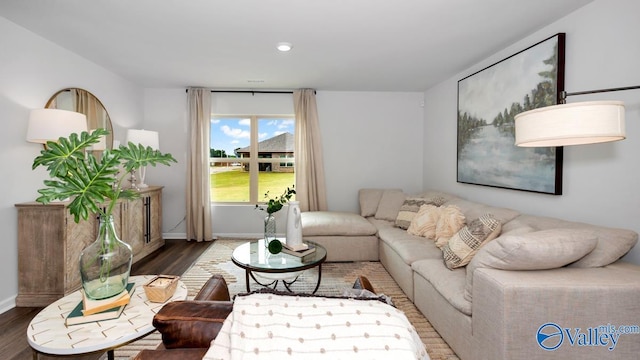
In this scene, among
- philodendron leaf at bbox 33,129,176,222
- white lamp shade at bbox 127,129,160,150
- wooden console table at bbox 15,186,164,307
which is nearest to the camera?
philodendron leaf at bbox 33,129,176,222

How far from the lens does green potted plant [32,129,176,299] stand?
1.21 m

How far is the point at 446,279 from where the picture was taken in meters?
2.10

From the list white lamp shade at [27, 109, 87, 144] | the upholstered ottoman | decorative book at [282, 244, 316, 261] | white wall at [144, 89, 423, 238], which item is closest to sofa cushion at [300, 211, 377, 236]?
the upholstered ottoman

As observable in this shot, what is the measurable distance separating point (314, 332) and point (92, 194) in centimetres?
111

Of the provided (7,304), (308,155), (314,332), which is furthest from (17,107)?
(314,332)

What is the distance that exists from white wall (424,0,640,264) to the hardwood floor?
3902 millimetres

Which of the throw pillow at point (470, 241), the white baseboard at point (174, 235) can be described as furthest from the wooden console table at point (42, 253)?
the throw pillow at point (470, 241)

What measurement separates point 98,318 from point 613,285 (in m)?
2.47

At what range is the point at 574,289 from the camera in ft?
4.78

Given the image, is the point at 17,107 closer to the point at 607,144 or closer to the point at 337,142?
the point at 337,142

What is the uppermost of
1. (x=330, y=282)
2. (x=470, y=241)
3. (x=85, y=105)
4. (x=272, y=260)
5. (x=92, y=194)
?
(x=85, y=105)

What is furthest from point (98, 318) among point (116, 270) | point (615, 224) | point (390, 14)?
point (615, 224)

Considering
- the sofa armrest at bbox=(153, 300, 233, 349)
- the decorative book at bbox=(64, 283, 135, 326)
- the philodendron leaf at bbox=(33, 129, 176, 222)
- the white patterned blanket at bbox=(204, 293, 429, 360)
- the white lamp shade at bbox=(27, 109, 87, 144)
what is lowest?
the decorative book at bbox=(64, 283, 135, 326)

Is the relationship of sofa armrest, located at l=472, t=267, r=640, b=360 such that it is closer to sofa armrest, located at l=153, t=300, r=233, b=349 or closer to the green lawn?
sofa armrest, located at l=153, t=300, r=233, b=349
